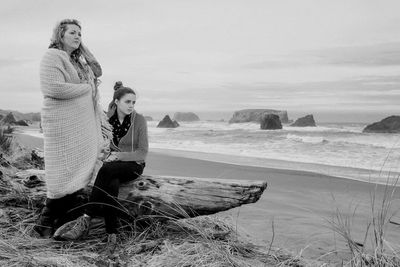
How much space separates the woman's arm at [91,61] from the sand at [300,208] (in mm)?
2272

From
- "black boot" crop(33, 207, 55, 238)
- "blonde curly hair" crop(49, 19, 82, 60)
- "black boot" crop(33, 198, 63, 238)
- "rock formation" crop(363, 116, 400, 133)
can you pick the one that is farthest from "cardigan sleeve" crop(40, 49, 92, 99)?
"rock formation" crop(363, 116, 400, 133)

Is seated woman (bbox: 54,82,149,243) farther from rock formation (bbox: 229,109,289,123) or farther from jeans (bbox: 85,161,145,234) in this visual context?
rock formation (bbox: 229,109,289,123)

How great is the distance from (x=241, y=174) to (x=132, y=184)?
5.76 metres

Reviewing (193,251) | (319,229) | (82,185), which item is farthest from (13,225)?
(319,229)

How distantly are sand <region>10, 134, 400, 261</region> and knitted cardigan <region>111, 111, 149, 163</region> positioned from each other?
1367 mm

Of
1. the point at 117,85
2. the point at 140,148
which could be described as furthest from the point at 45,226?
the point at 117,85

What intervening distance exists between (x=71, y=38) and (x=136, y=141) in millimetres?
1244

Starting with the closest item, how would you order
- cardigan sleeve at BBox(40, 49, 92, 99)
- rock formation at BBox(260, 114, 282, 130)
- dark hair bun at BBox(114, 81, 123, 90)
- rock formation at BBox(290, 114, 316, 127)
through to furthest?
1. cardigan sleeve at BBox(40, 49, 92, 99)
2. dark hair bun at BBox(114, 81, 123, 90)
3. rock formation at BBox(260, 114, 282, 130)
4. rock formation at BBox(290, 114, 316, 127)

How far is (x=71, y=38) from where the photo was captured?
4617mm

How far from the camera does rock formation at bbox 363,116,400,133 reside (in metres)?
32.6

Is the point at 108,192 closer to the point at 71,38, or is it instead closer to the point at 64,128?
the point at 64,128

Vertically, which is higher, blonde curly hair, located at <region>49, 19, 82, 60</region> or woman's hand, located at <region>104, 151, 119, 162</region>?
blonde curly hair, located at <region>49, 19, 82, 60</region>

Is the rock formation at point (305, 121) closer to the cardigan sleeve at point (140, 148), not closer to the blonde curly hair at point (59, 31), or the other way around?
the cardigan sleeve at point (140, 148)

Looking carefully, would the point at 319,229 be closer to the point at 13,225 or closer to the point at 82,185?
the point at 82,185
